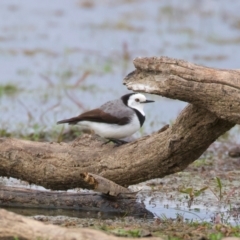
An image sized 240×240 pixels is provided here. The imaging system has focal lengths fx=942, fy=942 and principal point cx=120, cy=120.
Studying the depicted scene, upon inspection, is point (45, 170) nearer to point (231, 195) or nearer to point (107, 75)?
point (231, 195)

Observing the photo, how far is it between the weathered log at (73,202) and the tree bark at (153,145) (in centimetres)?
11

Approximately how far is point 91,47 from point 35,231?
12.1m

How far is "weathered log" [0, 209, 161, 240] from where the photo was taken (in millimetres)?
5586

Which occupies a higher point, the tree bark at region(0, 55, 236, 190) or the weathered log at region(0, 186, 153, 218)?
the tree bark at region(0, 55, 236, 190)

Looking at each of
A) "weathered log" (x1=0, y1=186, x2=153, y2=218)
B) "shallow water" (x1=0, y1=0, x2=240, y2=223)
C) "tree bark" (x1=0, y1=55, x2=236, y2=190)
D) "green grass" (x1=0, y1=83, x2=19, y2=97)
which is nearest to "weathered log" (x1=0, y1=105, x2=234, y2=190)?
"tree bark" (x1=0, y1=55, x2=236, y2=190)

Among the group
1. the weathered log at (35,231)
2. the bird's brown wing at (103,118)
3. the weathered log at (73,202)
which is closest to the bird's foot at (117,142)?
the bird's brown wing at (103,118)

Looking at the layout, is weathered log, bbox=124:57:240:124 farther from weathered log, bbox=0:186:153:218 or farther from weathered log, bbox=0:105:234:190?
weathered log, bbox=0:186:153:218

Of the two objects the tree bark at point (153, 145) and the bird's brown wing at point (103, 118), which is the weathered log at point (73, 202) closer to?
the tree bark at point (153, 145)

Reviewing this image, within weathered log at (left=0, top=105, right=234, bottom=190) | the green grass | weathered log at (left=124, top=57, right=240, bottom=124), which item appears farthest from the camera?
the green grass

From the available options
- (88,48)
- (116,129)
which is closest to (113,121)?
(116,129)

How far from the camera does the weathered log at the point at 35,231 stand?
220 inches

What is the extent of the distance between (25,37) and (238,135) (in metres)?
8.07

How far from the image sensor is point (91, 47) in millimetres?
17719

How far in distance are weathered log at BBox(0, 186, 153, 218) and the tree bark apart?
0.38 feet
